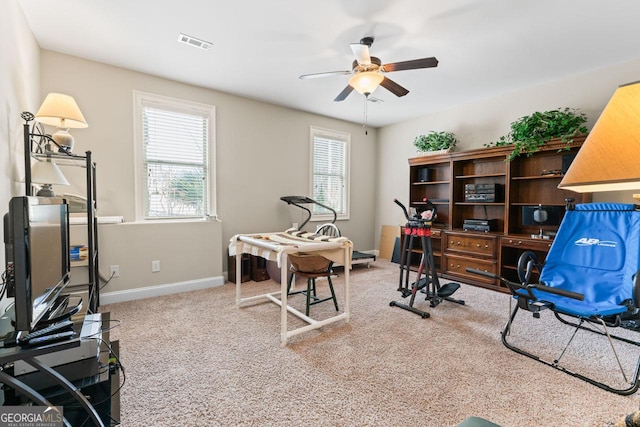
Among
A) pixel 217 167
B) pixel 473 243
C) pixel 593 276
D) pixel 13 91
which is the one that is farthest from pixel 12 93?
pixel 473 243

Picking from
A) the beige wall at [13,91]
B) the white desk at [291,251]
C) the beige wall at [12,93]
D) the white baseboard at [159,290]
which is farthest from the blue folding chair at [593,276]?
the beige wall at [13,91]

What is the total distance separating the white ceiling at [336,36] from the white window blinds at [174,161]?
0.47m

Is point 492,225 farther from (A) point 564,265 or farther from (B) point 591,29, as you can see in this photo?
(B) point 591,29

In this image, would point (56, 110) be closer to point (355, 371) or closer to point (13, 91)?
point (13, 91)

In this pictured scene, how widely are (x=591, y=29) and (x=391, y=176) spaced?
3.47 meters

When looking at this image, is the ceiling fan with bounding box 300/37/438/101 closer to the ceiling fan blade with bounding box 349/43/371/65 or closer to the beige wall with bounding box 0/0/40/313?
the ceiling fan blade with bounding box 349/43/371/65

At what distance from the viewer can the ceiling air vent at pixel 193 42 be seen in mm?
2742

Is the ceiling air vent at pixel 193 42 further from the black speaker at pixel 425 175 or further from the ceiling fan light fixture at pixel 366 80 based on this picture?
the black speaker at pixel 425 175

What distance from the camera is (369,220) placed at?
6039 millimetres

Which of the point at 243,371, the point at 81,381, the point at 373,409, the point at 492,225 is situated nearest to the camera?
the point at 81,381

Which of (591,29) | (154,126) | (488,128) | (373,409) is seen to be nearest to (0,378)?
(373,409)

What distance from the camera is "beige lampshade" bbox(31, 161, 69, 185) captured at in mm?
2012

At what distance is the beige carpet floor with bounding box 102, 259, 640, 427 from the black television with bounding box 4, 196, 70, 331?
830 millimetres

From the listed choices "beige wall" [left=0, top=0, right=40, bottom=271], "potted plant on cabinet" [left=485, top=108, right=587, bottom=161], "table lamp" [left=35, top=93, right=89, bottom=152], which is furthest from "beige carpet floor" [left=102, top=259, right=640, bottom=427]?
"potted plant on cabinet" [left=485, top=108, right=587, bottom=161]
